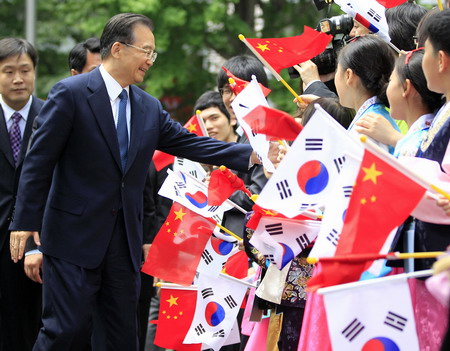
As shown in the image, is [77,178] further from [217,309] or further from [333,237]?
[333,237]

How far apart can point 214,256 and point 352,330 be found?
212cm

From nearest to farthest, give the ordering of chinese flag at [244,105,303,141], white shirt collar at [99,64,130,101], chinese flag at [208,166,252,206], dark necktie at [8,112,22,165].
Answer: chinese flag at [244,105,303,141] → chinese flag at [208,166,252,206] → white shirt collar at [99,64,130,101] → dark necktie at [8,112,22,165]

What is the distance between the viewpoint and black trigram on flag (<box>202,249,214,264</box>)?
5.11 m

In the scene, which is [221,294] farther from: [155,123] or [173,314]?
[155,123]

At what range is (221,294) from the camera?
509 centimetres

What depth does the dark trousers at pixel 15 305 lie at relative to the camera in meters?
6.02

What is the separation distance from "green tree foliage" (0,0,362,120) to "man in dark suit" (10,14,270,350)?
8.17m

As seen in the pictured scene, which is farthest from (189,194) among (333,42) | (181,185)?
(333,42)

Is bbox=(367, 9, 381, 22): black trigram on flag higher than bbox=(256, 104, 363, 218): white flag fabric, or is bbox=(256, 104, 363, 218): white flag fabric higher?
bbox=(367, 9, 381, 22): black trigram on flag

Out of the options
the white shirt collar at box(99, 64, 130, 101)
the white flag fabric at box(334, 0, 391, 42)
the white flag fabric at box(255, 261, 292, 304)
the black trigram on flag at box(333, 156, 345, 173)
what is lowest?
the white flag fabric at box(255, 261, 292, 304)

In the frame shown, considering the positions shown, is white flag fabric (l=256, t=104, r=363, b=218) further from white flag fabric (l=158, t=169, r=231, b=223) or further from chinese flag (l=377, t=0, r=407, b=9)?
chinese flag (l=377, t=0, r=407, b=9)

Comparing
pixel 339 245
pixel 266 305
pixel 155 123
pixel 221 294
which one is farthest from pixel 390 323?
pixel 155 123

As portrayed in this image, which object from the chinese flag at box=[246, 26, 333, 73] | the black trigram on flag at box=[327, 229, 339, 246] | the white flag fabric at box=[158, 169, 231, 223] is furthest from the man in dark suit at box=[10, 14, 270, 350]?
the black trigram on flag at box=[327, 229, 339, 246]

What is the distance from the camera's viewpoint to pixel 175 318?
529cm
